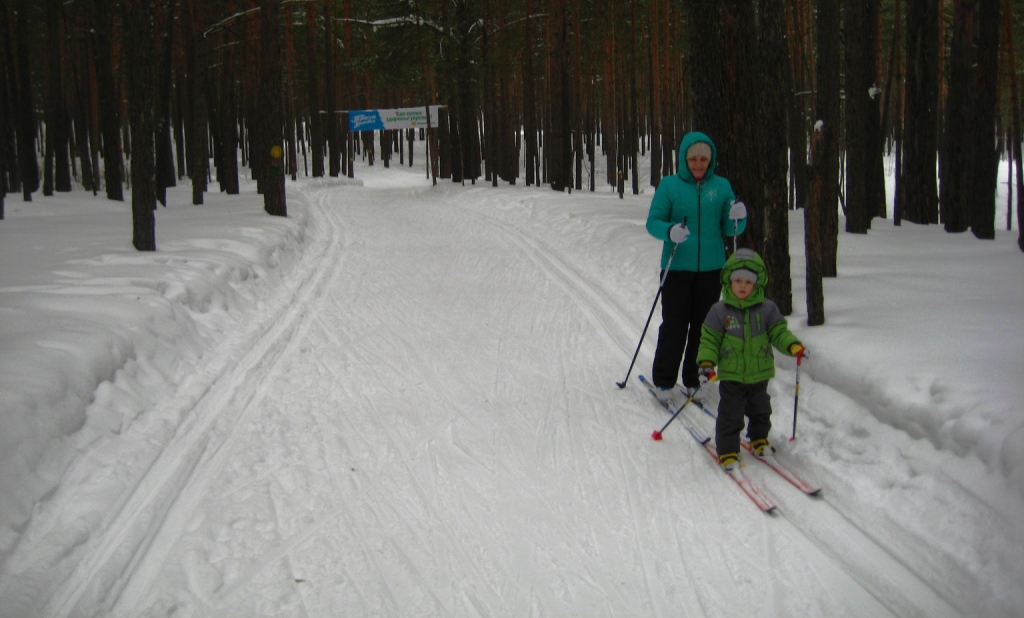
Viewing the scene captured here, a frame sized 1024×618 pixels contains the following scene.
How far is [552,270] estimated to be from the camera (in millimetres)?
11273

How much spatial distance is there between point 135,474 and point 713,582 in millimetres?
3347

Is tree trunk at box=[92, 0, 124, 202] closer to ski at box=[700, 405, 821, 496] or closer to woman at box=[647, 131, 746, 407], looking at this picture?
woman at box=[647, 131, 746, 407]

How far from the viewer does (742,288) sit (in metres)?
4.61

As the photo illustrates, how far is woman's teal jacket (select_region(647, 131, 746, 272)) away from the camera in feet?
18.5

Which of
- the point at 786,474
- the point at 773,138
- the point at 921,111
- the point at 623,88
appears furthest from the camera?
the point at 623,88

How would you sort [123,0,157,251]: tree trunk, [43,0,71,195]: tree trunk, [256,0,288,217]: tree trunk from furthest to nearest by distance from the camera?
1. [43,0,71,195]: tree trunk
2. [256,0,288,217]: tree trunk
3. [123,0,157,251]: tree trunk

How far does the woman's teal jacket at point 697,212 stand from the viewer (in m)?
5.63

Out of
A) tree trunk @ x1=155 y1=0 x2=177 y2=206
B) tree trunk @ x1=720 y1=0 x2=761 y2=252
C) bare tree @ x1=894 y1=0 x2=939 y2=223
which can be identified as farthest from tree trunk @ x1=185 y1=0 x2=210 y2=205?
bare tree @ x1=894 y1=0 x2=939 y2=223

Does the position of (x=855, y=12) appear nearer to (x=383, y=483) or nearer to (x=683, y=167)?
(x=683, y=167)

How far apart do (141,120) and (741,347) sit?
8.62 metres

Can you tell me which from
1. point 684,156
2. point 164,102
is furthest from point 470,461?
point 164,102

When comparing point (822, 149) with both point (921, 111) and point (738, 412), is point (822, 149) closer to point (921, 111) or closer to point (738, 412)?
point (738, 412)

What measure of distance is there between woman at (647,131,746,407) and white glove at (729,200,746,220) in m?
0.11

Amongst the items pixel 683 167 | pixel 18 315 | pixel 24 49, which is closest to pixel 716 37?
pixel 683 167
